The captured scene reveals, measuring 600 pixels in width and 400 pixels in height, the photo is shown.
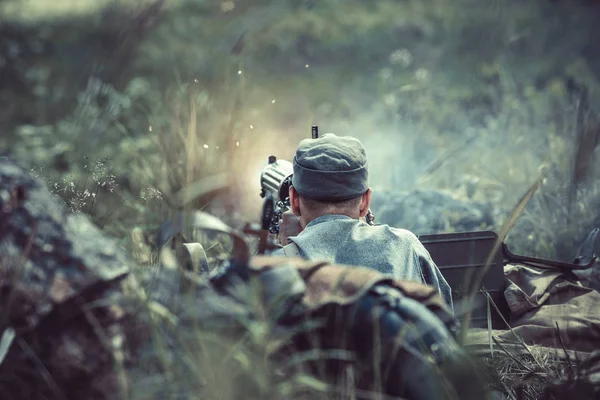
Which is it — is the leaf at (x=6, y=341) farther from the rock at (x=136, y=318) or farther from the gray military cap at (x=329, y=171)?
the gray military cap at (x=329, y=171)

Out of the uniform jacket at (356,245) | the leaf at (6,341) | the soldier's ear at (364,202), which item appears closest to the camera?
the leaf at (6,341)

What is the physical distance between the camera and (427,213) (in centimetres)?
590

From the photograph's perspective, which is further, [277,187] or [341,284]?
[277,187]

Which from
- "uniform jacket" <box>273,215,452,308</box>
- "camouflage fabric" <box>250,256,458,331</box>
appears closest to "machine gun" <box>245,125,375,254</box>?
"uniform jacket" <box>273,215,452,308</box>

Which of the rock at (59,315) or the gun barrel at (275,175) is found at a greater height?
the rock at (59,315)

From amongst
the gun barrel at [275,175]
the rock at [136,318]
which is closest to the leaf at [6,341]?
the rock at [136,318]

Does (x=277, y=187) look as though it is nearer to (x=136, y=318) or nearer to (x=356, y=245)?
(x=356, y=245)

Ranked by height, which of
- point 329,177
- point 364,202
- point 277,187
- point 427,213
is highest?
point 329,177

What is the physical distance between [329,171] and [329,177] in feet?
0.06

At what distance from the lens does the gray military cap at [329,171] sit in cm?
238

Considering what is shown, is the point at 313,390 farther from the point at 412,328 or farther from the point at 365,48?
the point at 365,48

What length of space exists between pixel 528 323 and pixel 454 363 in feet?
8.85

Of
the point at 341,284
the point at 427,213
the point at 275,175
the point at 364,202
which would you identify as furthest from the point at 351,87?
the point at 341,284

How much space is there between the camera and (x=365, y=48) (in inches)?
502
